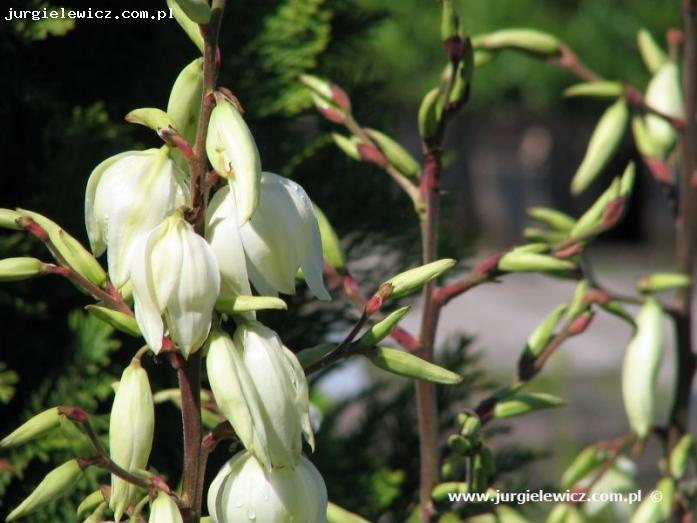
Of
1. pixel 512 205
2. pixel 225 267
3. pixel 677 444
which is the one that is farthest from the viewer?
pixel 512 205

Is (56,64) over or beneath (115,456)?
over

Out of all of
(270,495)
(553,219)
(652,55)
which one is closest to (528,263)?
(553,219)

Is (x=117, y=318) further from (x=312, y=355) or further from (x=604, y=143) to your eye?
(x=604, y=143)

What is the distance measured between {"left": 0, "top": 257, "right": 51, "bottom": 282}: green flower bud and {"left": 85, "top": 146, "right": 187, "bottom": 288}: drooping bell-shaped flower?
0.05 m

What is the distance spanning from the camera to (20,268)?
58 cm

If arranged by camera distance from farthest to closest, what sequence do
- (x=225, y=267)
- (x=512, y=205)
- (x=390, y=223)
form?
(x=512, y=205) < (x=390, y=223) < (x=225, y=267)

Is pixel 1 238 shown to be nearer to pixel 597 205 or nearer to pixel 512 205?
pixel 597 205

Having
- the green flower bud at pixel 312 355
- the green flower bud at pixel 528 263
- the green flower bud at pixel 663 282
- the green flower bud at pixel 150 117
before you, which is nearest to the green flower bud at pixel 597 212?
the green flower bud at pixel 528 263

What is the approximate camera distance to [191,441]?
59cm

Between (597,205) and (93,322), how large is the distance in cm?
41

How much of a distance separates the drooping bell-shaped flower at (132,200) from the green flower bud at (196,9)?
68mm

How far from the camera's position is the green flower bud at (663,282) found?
938 mm

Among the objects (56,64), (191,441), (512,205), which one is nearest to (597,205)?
(191,441)

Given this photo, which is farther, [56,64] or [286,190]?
[56,64]
